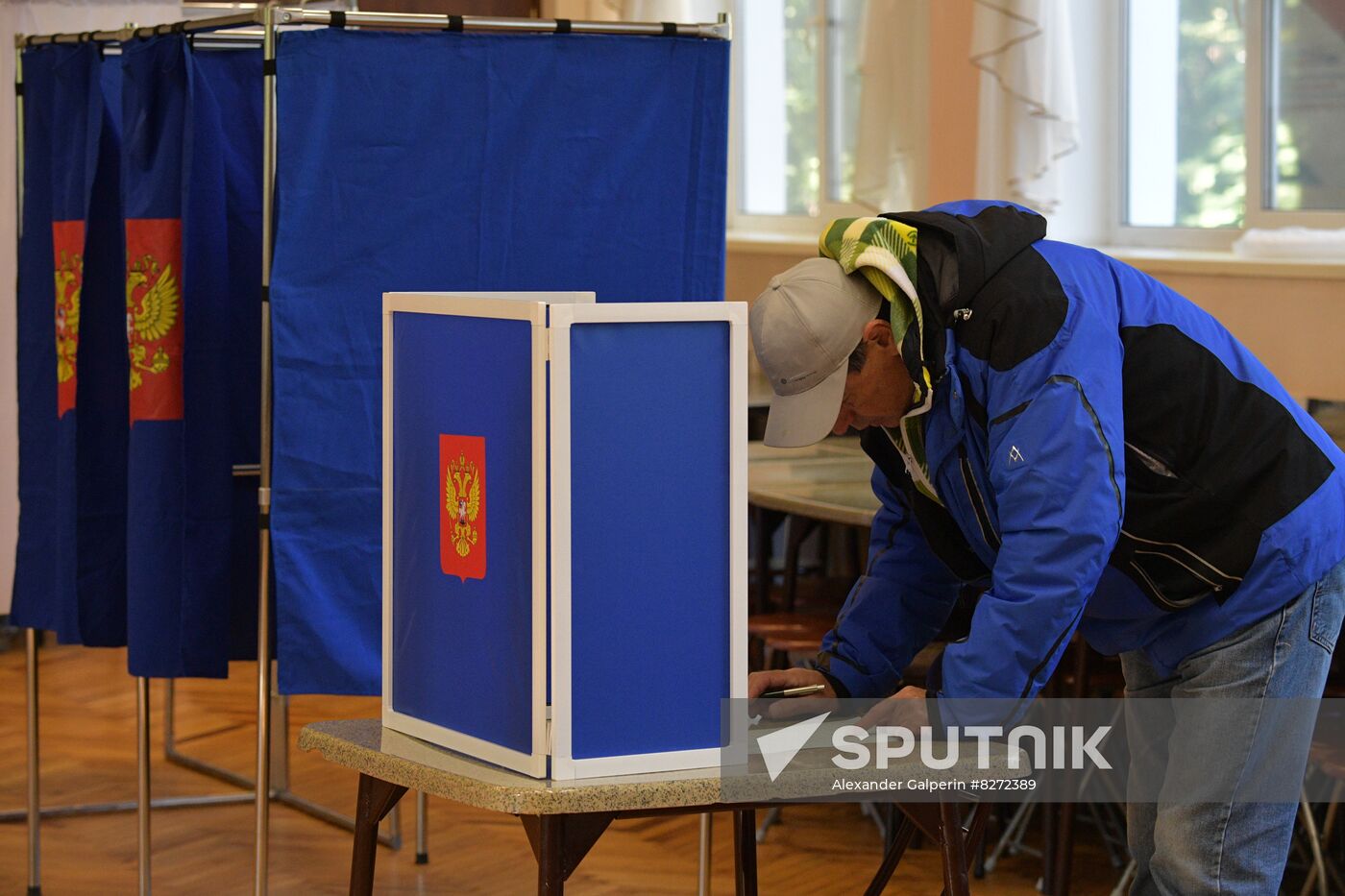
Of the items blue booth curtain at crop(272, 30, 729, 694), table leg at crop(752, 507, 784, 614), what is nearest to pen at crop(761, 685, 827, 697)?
blue booth curtain at crop(272, 30, 729, 694)

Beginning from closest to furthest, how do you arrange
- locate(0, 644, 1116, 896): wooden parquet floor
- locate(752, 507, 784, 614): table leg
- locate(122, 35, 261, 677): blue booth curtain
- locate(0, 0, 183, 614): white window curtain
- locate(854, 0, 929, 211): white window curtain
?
locate(122, 35, 261, 677): blue booth curtain → locate(0, 644, 1116, 896): wooden parquet floor → locate(752, 507, 784, 614): table leg → locate(0, 0, 183, 614): white window curtain → locate(854, 0, 929, 211): white window curtain

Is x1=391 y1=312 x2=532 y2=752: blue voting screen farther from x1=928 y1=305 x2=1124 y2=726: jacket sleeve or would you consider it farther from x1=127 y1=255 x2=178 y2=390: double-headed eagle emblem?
x1=127 y1=255 x2=178 y2=390: double-headed eagle emblem

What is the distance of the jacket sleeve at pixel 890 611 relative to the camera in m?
2.23

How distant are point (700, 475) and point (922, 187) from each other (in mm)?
3925

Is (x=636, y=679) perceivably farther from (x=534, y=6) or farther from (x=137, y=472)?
(x=534, y=6)

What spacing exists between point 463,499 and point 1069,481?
635 mm

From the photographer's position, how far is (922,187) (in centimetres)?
560

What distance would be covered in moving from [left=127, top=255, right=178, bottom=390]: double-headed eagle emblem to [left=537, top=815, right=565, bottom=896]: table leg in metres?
1.59

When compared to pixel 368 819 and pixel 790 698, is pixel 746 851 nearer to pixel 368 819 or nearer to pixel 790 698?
pixel 790 698

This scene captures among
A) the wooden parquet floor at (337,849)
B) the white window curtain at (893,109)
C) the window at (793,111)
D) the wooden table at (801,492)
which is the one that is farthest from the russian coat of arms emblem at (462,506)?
the window at (793,111)

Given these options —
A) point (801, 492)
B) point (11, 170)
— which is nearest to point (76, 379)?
point (801, 492)

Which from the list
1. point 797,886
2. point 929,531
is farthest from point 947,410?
point 797,886

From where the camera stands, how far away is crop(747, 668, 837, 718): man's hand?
2057 mm

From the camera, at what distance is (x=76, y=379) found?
10.9 ft
